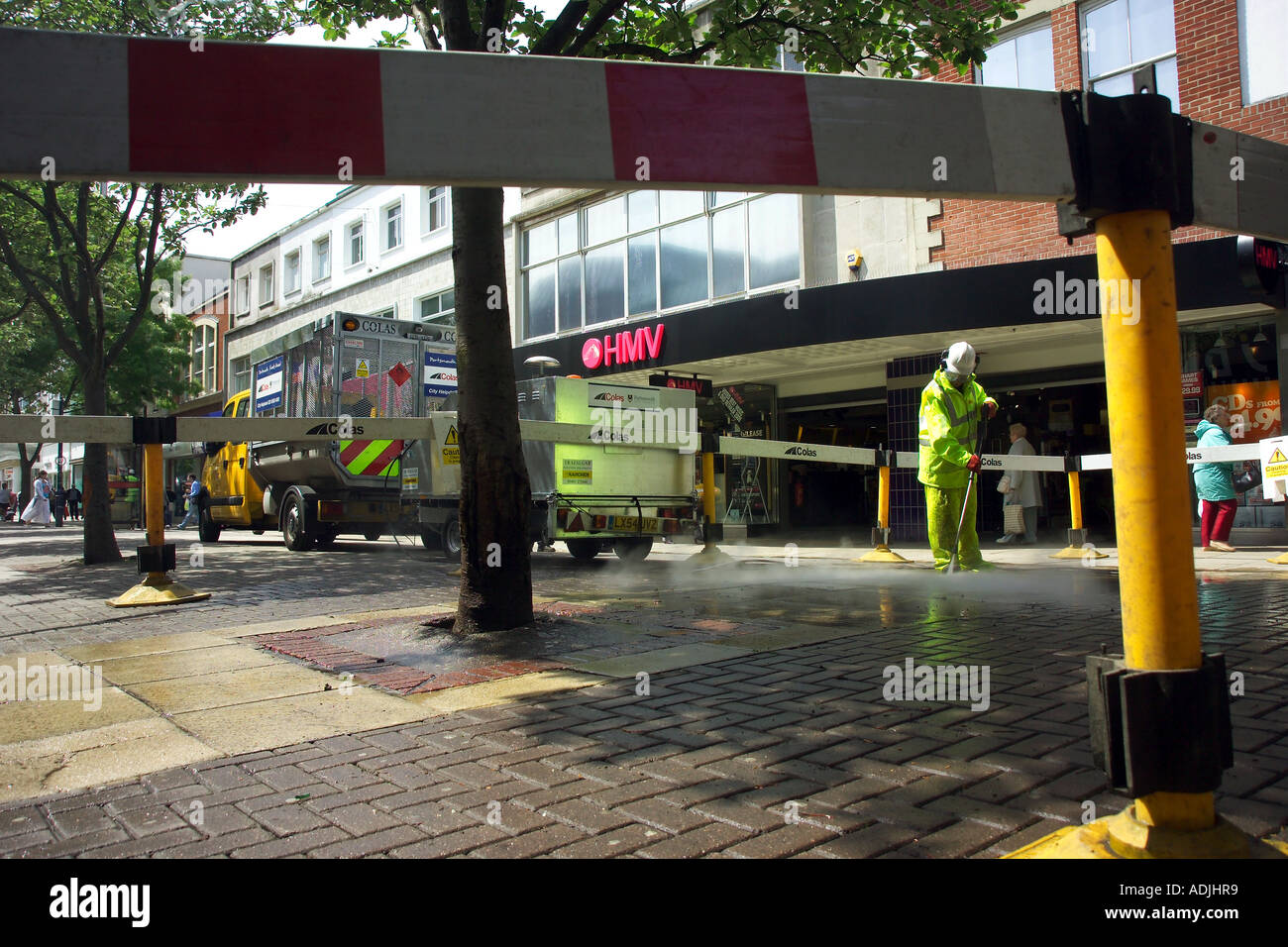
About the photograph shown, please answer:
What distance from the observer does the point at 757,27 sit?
8180 mm

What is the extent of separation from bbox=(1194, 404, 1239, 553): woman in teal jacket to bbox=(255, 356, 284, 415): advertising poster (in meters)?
13.9

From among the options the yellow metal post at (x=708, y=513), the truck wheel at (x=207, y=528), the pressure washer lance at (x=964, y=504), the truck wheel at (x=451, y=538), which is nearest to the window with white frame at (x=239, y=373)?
the truck wheel at (x=207, y=528)

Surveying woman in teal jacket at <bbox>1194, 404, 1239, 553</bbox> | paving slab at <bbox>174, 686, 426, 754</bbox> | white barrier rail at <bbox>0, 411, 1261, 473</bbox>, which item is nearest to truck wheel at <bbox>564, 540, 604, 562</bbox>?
white barrier rail at <bbox>0, 411, 1261, 473</bbox>

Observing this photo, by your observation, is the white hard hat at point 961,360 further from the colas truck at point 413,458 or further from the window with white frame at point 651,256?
the window with white frame at point 651,256

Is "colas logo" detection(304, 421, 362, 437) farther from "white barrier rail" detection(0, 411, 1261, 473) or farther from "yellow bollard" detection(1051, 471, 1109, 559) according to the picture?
Answer: "yellow bollard" detection(1051, 471, 1109, 559)

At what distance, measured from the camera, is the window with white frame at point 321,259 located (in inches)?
1225

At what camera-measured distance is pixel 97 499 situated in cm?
1305

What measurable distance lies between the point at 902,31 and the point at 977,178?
7.15 m

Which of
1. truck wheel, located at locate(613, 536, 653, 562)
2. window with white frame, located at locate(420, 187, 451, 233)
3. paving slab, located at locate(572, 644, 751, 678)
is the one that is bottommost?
paving slab, located at locate(572, 644, 751, 678)

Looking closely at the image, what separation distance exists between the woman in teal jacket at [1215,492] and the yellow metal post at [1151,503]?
31.4 feet

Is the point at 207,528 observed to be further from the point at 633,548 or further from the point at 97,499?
the point at 633,548

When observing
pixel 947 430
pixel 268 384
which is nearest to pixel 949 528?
pixel 947 430

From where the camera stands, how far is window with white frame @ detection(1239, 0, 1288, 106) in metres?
11.4
